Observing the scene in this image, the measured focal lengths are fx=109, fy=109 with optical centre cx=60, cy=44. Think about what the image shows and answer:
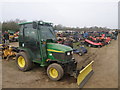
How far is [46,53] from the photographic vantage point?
15.7ft

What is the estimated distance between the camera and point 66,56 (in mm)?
4422

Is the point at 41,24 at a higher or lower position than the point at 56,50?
higher

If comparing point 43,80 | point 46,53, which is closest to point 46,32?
point 46,53

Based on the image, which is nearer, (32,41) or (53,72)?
(53,72)

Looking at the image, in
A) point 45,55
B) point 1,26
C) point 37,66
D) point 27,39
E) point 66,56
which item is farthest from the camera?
point 1,26

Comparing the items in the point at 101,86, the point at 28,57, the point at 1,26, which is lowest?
the point at 101,86

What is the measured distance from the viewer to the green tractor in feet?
14.2

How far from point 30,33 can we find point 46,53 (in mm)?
1203

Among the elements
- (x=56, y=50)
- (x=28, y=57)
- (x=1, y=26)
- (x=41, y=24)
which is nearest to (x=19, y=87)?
(x=28, y=57)

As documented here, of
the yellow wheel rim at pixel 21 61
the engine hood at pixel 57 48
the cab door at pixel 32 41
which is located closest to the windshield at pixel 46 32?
the cab door at pixel 32 41

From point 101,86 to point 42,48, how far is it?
2.75 meters

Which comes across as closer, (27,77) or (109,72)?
(27,77)

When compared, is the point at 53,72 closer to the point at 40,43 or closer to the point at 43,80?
the point at 43,80

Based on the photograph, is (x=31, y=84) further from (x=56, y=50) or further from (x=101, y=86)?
(x=101, y=86)
